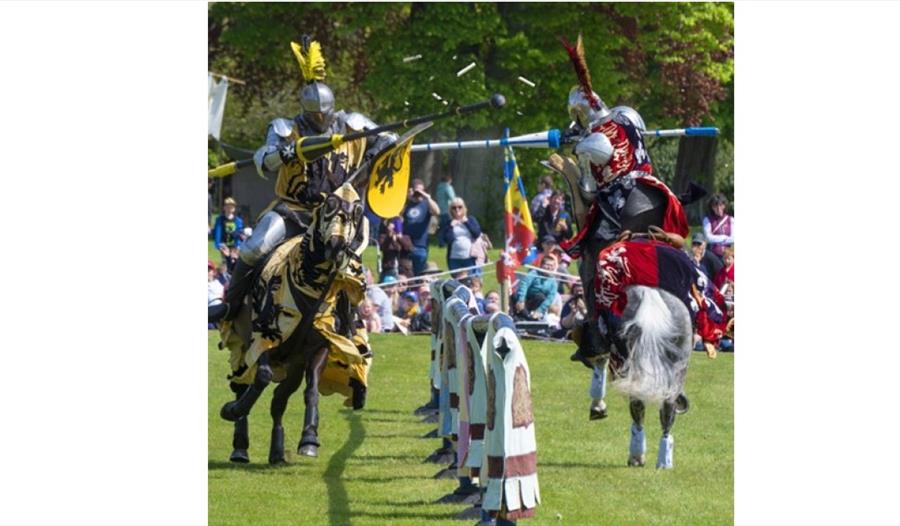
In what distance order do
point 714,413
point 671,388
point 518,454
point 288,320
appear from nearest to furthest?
point 518,454 < point 671,388 < point 288,320 < point 714,413

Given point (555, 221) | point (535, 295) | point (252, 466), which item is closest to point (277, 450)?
point (252, 466)

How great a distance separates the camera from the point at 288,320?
13617mm

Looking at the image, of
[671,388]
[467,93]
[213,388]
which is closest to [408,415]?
[213,388]

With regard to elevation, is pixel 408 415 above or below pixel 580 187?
below

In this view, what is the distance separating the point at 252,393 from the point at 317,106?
7.88ft

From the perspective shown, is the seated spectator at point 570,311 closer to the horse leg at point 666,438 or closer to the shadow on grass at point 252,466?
the horse leg at point 666,438

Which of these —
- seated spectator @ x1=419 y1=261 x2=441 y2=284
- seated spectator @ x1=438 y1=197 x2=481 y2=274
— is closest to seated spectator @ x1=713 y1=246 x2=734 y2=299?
seated spectator @ x1=438 y1=197 x2=481 y2=274

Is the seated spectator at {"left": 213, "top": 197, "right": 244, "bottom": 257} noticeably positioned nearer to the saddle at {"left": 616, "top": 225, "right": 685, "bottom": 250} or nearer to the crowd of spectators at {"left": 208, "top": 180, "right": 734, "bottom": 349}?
the crowd of spectators at {"left": 208, "top": 180, "right": 734, "bottom": 349}

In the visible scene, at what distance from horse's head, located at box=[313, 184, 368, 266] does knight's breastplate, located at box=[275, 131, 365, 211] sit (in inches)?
32.2

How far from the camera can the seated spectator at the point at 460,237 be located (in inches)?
945

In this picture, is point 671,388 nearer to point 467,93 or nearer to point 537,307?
point 537,307

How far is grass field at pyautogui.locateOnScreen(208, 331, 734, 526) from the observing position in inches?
464

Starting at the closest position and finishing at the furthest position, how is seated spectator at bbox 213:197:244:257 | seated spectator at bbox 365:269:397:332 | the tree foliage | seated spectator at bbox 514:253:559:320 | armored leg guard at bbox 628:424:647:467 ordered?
1. armored leg guard at bbox 628:424:647:467
2. seated spectator at bbox 514:253:559:320
3. seated spectator at bbox 365:269:397:332
4. seated spectator at bbox 213:197:244:257
5. the tree foliage

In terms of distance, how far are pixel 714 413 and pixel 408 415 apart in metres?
3.12
